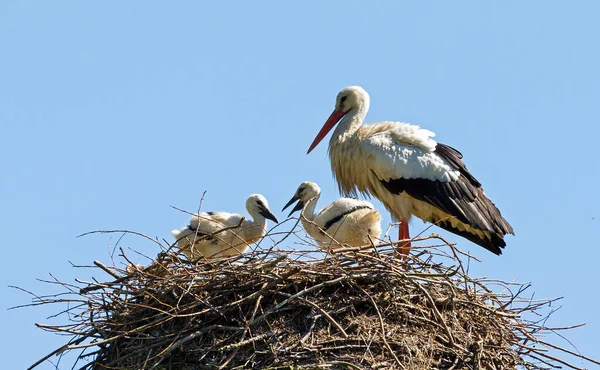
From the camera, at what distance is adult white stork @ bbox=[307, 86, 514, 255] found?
867 cm

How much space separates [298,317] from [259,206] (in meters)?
2.70

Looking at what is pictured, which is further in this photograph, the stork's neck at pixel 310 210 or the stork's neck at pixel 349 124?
the stork's neck at pixel 349 124

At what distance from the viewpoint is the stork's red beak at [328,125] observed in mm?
9391

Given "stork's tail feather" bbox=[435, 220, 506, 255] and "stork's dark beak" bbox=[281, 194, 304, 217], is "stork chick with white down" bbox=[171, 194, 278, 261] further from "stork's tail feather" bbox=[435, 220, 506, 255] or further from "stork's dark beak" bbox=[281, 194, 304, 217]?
"stork's tail feather" bbox=[435, 220, 506, 255]

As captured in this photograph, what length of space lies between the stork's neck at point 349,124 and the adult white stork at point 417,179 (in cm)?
1

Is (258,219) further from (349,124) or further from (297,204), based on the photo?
(349,124)

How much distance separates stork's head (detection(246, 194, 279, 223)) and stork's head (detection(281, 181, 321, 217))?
0.17 meters

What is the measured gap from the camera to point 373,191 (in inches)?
356

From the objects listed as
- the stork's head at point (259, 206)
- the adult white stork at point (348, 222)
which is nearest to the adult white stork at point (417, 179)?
the adult white stork at point (348, 222)

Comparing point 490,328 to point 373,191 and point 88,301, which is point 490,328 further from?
point 373,191

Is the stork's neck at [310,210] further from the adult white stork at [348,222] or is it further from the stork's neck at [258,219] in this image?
the stork's neck at [258,219]

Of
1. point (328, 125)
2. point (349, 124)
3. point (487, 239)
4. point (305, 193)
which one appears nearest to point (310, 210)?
point (305, 193)

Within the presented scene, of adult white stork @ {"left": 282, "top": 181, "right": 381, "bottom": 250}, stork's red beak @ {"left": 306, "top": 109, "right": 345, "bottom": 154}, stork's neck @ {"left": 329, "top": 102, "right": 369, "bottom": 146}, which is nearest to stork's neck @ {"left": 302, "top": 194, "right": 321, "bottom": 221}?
adult white stork @ {"left": 282, "top": 181, "right": 381, "bottom": 250}

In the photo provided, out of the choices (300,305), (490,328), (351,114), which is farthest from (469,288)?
(351,114)
